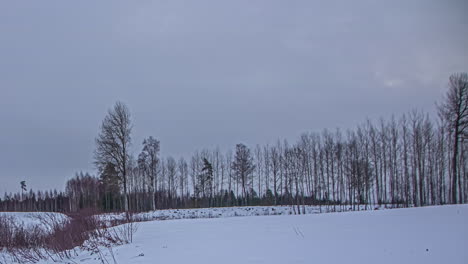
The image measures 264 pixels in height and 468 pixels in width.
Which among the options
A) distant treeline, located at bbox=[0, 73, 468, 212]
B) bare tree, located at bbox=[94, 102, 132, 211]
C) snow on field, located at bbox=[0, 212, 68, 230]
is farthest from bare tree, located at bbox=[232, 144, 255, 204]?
snow on field, located at bbox=[0, 212, 68, 230]

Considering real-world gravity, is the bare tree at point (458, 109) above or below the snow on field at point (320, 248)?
above

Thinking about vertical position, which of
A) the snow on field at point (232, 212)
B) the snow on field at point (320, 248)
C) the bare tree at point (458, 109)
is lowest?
the snow on field at point (232, 212)

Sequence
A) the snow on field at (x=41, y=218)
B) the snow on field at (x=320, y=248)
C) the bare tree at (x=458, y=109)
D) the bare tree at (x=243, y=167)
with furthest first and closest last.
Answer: the bare tree at (x=243, y=167), the bare tree at (x=458, y=109), the snow on field at (x=41, y=218), the snow on field at (x=320, y=248)

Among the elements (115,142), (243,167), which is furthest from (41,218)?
(243,167)

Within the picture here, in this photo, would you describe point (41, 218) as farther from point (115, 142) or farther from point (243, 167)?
point (243, 167)

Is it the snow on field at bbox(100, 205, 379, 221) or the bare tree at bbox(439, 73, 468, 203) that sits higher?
the bare tree at bbox(439, 73, 468, 203)

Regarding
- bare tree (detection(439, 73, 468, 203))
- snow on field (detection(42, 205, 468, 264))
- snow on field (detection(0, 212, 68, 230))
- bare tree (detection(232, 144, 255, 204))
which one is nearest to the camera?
snow on field (detection(42, 205, 468, 264))

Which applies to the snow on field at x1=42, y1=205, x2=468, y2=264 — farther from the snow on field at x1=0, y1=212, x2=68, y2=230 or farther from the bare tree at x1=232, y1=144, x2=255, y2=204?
the bare tree at x1=232, y1=144, x2=255, y2=204

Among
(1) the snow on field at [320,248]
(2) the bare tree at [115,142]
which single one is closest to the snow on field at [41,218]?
(1) the snow on field at [320,248]

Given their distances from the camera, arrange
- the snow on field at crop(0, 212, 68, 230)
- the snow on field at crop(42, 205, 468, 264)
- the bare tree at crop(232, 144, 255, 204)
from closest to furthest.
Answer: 1. the snow on field at crop(42, 205, 468, 264)
2. the snow on field at crop(0, 212, 68, 230)
3. the bare tree at crop(232, 144, 255, 204)

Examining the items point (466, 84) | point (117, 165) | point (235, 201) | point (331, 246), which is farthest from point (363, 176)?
point (331, 246)

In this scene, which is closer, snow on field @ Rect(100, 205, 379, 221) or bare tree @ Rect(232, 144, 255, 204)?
snow on field @ Rect(100, 205, 379, 221)

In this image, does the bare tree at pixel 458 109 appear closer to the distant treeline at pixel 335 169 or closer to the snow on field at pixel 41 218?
the distant treeline at pixel 335 169

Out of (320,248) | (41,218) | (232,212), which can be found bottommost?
(232,212)
